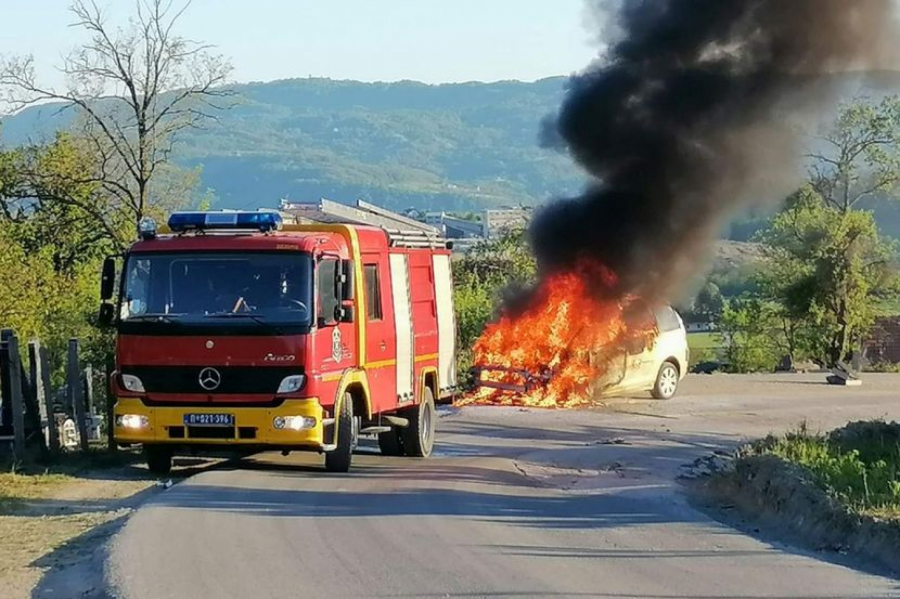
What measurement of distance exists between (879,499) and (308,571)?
187 inches

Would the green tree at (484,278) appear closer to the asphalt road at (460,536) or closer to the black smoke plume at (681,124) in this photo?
the black smoke plume at (681,124)

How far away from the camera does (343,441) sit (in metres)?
13.7

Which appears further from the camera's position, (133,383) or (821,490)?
(133,383)

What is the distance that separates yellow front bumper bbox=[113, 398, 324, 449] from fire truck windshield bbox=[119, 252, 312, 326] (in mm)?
881

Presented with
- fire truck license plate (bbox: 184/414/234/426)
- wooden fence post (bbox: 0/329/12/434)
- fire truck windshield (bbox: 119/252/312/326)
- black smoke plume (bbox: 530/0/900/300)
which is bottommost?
fire truck license plate (bbox: 184/414/234/426)

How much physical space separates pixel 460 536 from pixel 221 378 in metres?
4.10

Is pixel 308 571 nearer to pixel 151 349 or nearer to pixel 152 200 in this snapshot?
pixel 151 349

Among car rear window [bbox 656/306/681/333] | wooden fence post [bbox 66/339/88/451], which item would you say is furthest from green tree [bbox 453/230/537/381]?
wooden fence post [bbox 66/339/88/451]

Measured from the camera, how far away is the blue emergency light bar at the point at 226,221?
13578 mm

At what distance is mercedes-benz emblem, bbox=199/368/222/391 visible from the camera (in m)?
12.9

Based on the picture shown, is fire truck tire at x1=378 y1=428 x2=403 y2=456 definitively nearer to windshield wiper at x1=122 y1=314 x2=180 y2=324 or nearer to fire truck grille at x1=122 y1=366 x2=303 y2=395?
fire truck grille at x1=122 y1=366 x2=303 y2=395

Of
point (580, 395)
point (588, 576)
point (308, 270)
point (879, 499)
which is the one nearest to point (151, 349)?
point (308, 270)

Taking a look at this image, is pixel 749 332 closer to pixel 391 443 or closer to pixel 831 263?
pixel 831 263

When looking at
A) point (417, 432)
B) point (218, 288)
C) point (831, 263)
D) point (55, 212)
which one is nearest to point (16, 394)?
point (218, 288)
